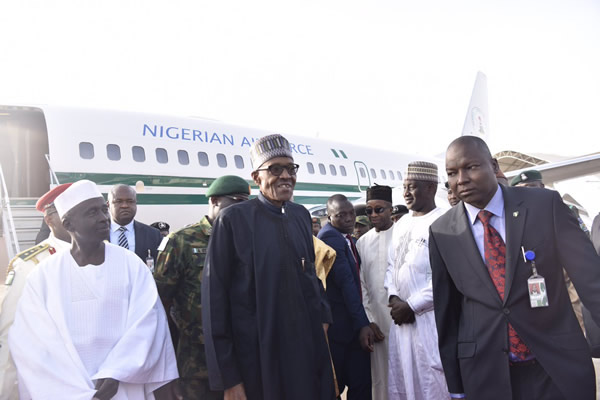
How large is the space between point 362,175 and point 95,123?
26.9 ft

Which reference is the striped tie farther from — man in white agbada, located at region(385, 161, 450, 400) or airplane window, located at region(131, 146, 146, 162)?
airplane window, located at region(131, 146, 146, 162)

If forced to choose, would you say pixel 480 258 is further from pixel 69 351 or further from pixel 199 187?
pixel 199 187

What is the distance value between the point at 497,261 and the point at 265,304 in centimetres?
109

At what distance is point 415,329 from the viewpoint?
3.08 meters

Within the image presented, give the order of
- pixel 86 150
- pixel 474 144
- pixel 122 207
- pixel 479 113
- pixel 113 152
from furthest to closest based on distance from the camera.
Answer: pixel 479 113
pixel 113 152
pixel 86 150
pixel 122 207
pixel 474 144

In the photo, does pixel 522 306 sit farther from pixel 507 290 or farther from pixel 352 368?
pixel 352 368

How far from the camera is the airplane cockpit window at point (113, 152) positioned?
9.12m

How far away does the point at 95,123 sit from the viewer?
365 inches

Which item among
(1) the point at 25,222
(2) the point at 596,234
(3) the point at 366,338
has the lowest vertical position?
(3) the point at 366,338

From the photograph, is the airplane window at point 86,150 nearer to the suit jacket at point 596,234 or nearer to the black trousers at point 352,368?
the black trousers at point 352,368

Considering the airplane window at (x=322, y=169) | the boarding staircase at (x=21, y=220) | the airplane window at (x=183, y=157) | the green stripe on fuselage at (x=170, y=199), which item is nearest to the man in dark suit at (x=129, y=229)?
the boarding staircase at (x=21, y=220)

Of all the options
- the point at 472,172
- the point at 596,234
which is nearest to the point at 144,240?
the point at 472,172

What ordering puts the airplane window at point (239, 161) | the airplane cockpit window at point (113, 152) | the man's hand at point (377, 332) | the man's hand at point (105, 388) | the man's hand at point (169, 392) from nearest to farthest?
the man's hand at point (105, 388), the man's hand at point (169, 392), the man's hand at point (377, 332), the airplane cockpit window at point (113, 152), the airplane window at point (239, 161)

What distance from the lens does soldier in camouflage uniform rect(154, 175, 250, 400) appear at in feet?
8.94
